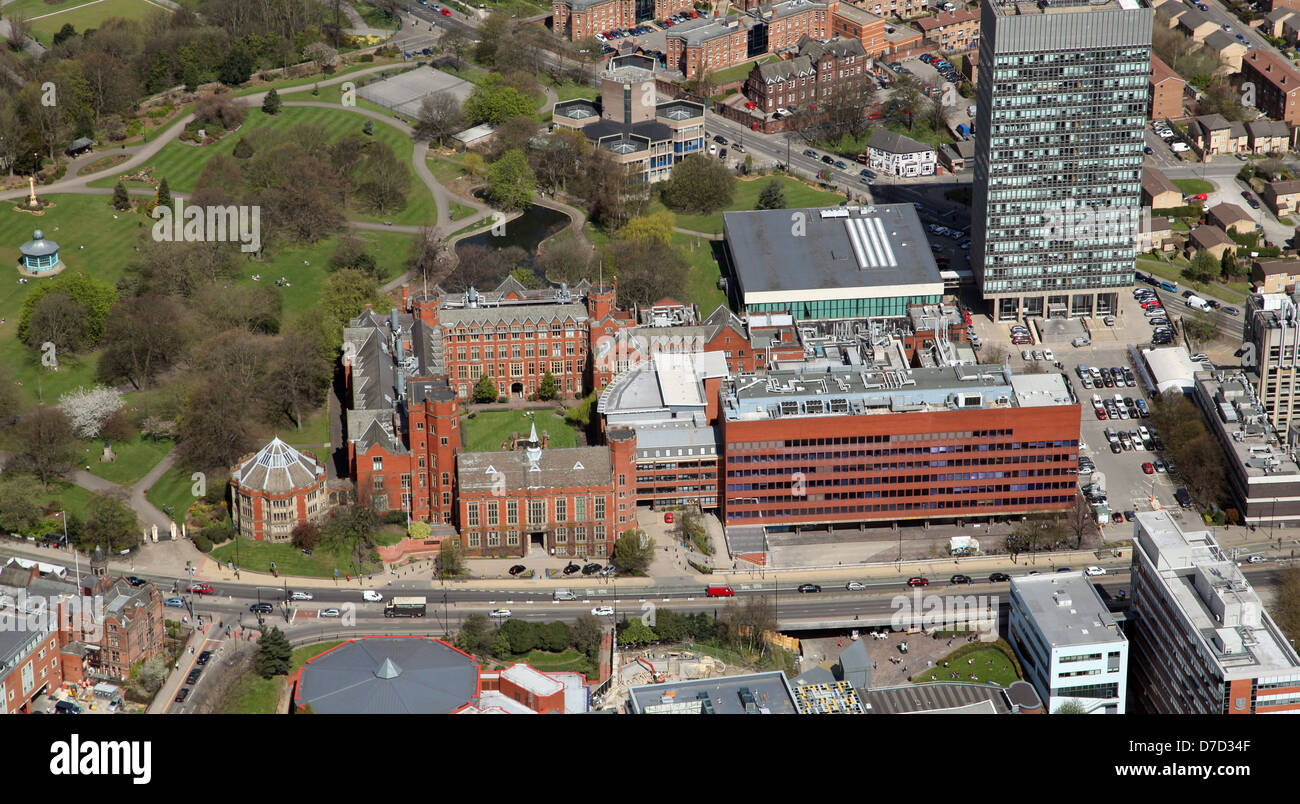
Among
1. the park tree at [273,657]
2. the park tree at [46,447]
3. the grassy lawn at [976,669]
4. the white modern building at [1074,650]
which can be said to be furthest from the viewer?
the park tree at [46,447]

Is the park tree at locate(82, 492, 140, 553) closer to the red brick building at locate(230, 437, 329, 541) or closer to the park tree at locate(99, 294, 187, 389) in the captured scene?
the red brick building at locate(230, 437, 329, 541)

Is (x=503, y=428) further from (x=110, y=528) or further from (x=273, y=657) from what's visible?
(x=273, y=657)

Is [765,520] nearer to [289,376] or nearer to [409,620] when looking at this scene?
[409,620]

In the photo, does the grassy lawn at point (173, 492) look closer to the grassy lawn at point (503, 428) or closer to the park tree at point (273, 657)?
the grassy lawn at point (503, 428)

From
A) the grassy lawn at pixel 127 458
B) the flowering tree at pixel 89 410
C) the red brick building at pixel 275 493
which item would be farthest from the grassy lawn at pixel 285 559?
the flowering tree at pixel 89 410
